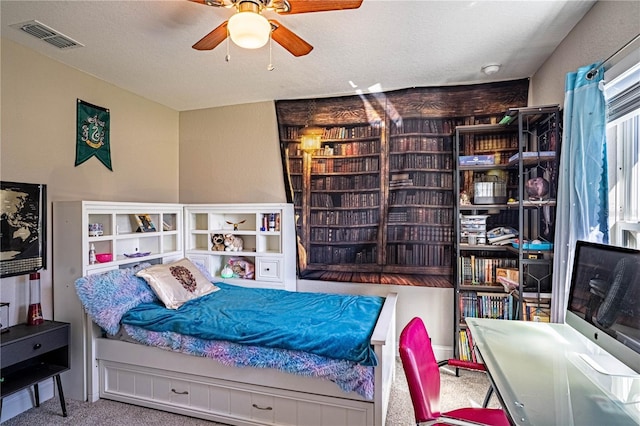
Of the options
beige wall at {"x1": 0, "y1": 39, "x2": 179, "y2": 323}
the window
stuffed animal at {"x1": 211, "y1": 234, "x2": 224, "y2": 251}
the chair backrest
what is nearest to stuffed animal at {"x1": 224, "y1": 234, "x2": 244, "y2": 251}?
stuffed animal at {"x1": 211, "y1": 234, "x2": 224, "y2": 251}

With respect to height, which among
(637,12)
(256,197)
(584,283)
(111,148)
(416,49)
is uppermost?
(416,49)

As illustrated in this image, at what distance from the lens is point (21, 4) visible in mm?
1861

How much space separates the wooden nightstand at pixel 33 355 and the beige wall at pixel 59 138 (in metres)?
0.27

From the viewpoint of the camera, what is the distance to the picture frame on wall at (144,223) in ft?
9.82

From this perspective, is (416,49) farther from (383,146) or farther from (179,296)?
(179,296)

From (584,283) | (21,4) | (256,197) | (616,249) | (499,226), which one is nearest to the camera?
(616,249)

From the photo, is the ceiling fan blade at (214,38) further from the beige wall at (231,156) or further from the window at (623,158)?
the window at (623,158)

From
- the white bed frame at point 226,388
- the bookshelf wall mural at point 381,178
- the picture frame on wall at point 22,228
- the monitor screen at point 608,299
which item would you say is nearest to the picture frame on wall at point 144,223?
the picture frame on wall at point 22,228

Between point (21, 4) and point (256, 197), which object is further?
point (256, 197)

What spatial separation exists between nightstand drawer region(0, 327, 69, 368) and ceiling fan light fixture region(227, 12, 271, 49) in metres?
2.24

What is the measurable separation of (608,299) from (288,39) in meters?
1.97

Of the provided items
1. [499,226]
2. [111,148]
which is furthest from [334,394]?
[111,148]

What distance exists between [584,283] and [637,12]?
1.28 m

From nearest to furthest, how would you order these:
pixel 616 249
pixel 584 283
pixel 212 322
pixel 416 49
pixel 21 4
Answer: pixel 616 249 → pixel 584 283 → pixel 21 4 → pixel 212 322 → pixel 416 49
